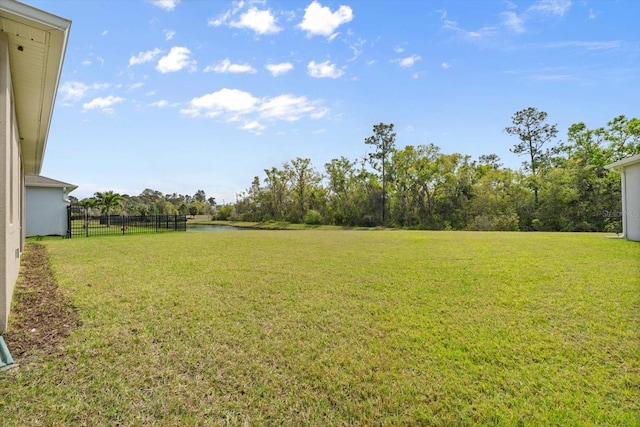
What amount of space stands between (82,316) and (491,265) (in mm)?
7091

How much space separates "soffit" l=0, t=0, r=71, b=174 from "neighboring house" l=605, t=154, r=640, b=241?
13.4 meters

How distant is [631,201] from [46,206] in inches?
887

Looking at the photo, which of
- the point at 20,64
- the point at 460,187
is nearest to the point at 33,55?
the point at 20,64

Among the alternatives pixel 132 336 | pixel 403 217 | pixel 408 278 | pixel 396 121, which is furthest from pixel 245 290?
pixel 396 121

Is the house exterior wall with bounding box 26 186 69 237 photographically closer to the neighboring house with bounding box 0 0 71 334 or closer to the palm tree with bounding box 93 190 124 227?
the palm tree with bounding box 93 190 124 227

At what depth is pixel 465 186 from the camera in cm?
2781

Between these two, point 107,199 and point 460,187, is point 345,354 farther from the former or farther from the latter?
point 107,199

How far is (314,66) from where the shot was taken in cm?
1104

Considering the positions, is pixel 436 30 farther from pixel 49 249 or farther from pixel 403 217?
pixel 403 217

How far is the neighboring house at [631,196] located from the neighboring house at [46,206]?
21435mm

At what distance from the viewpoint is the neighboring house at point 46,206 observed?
44.3 ft

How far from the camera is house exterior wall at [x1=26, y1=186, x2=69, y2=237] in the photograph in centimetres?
1359

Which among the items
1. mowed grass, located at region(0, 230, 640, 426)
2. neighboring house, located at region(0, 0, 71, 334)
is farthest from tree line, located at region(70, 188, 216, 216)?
mowed grass, located at region(0, 230, 640, 426)

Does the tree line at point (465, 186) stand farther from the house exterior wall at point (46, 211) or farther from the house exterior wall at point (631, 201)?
the house exterior wall at point (46, 211)
